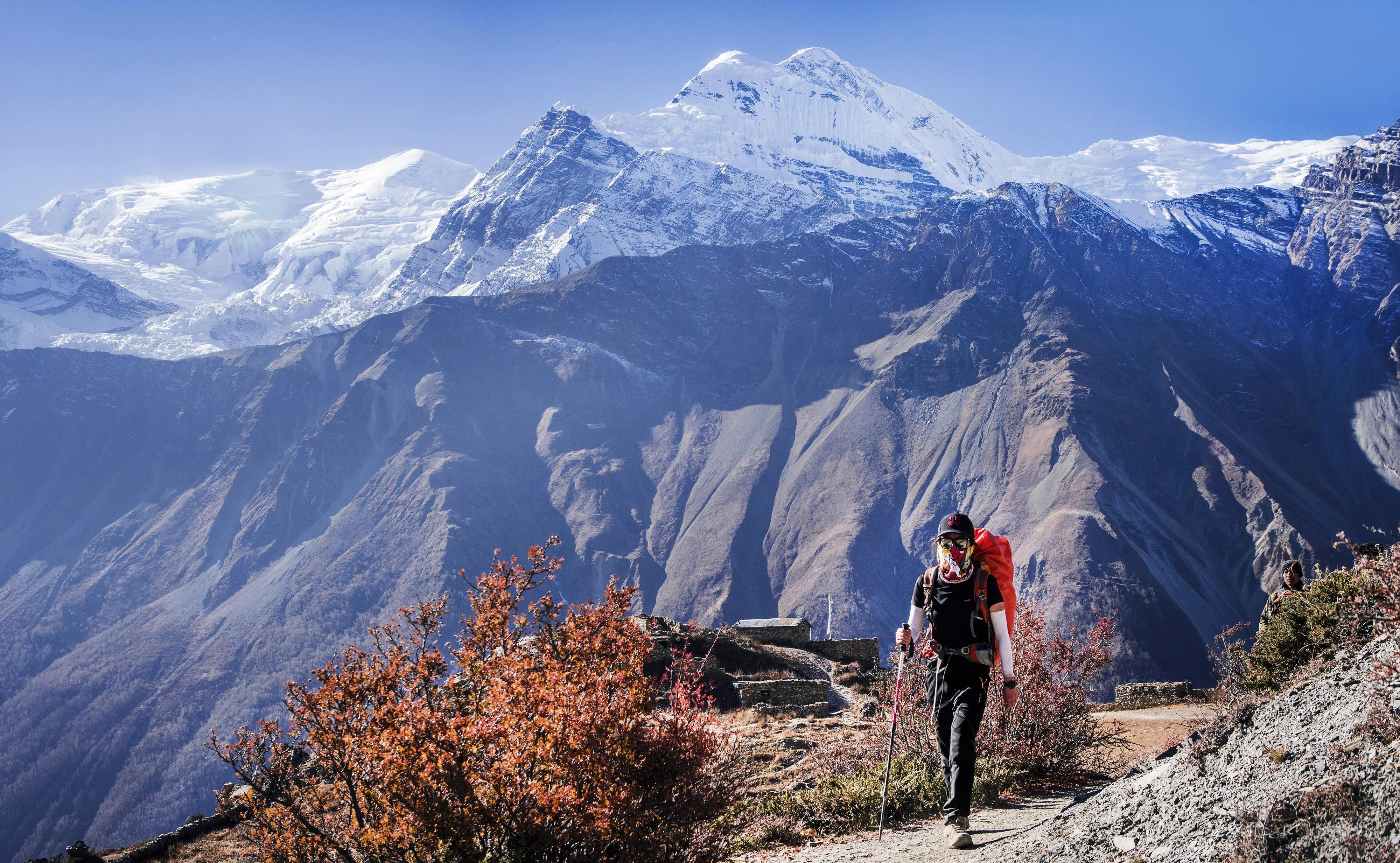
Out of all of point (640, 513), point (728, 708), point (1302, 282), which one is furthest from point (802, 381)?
point (728, 708)

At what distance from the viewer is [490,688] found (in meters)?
6.39

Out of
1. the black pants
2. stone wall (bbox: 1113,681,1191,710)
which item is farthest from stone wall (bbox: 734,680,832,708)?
the black pants

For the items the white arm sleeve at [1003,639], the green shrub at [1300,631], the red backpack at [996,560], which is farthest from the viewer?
the green shrub at [1300,631]

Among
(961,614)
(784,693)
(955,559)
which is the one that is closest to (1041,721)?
(961,614)

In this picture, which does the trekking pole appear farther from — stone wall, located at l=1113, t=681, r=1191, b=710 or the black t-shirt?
stone wall, located at l=1113, t=681, r=1191, b=710

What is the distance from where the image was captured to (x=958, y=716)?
6.55 metres

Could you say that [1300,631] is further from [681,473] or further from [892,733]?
[681,473]

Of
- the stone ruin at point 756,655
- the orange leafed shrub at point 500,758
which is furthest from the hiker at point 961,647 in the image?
the stone ruin at point 756,655

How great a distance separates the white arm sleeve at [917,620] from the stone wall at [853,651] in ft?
54.2

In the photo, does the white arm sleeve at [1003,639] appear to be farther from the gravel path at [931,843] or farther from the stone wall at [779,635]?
the stone wall at [779,635]

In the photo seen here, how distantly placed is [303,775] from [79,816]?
11647cm

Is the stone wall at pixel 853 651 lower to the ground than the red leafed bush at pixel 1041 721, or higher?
lower

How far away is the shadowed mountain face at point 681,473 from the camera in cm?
10931

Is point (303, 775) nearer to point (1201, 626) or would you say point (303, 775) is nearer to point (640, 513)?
point (1201, 626)
